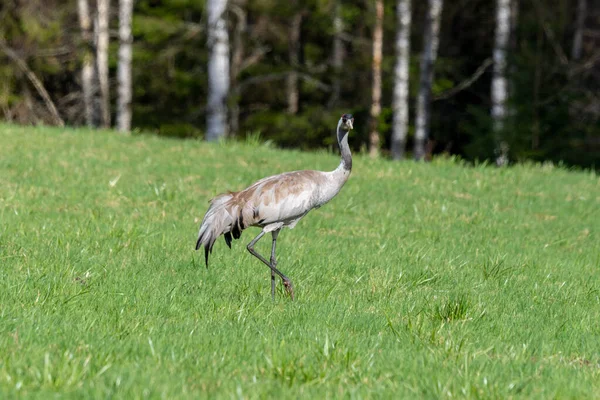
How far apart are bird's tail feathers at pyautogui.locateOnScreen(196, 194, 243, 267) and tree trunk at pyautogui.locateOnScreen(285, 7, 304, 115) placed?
63.2 feet

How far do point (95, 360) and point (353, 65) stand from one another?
21968 millimetres

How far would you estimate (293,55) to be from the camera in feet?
88.8

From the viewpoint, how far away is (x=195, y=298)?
646cm

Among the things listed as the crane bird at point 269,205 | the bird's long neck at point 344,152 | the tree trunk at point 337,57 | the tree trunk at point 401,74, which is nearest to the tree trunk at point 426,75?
the tree trunk at point 401,74

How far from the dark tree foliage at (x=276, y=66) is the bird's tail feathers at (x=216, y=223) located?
15.9 meters

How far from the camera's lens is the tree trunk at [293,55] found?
26500 millimetres

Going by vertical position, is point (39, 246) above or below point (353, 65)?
below

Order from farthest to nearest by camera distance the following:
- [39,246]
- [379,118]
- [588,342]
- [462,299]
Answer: [379,118] → [39,246] → [462,299] → [588,342]

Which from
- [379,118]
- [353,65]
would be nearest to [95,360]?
[379,118]

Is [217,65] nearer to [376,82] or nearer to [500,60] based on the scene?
[376,82]

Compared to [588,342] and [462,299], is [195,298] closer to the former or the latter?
[462,299]

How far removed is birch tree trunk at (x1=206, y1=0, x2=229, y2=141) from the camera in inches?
703

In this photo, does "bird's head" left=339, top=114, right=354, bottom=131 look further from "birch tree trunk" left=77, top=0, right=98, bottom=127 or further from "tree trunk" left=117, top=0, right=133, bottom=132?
"birch tree trunk" left=77, top=0, right=98, bottom=127

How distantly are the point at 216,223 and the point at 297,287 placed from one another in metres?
1.00
